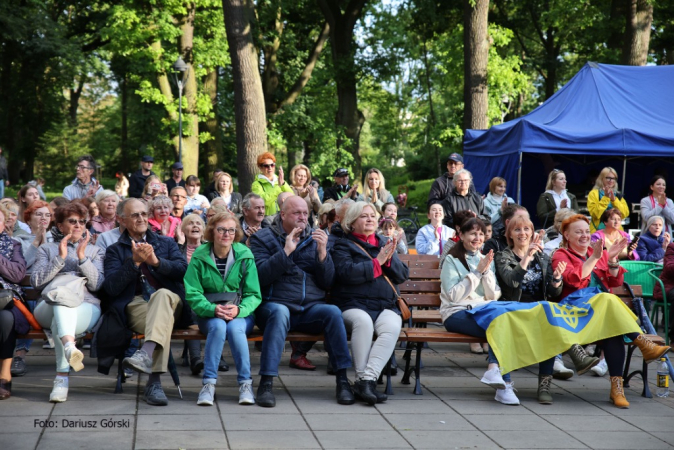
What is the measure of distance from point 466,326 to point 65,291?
3264mm

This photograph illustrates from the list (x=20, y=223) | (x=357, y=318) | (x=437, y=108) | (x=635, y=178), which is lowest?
(x=357, y=318)

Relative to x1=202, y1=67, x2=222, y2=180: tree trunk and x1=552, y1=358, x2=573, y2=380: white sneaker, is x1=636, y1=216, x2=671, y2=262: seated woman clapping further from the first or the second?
x1=202, y1=67, x2=222, y2=180: tree trunk

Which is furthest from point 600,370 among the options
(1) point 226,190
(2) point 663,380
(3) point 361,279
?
(1) point 226,190

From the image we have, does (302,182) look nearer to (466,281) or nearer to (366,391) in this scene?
(466,281)

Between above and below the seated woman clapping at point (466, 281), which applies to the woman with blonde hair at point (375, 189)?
above

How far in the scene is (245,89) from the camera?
14.0 meters

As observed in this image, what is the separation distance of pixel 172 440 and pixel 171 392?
51.9 inches

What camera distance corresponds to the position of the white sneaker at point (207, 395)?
591cm

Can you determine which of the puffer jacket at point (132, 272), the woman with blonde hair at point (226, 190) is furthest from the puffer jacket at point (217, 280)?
the woman with blonde hair at point (226, 190)

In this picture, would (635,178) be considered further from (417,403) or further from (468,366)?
(417,403)

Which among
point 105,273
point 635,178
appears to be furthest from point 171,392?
point 635,178

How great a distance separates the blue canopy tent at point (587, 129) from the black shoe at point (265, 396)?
853 centimetres

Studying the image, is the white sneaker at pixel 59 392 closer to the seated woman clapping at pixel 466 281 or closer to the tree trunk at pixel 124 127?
the seated woman clapping at pixel 466 281

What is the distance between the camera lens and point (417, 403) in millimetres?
6254
